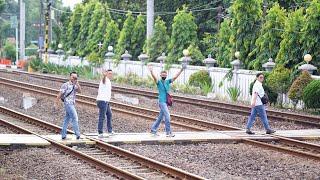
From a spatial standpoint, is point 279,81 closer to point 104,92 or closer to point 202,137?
point 202,137

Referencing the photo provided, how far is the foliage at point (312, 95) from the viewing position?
2631 centimetres

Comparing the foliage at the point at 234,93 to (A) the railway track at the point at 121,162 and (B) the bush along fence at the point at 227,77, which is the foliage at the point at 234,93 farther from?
(A) the railway track at the point at 121,162

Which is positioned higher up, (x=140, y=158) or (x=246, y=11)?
(x=246, y=11)

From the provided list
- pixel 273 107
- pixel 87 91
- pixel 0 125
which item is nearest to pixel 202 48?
pixel 87 91

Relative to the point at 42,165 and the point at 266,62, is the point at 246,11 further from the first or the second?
the point at 42,165

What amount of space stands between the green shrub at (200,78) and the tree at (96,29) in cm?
2028

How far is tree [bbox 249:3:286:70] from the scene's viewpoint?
3294 centimetres

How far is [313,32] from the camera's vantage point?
29578 millimetres

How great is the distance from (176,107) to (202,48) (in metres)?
20.7

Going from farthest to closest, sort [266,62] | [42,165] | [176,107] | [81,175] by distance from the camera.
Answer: [266,62] < [176,107] < [42,165] < [81,175]

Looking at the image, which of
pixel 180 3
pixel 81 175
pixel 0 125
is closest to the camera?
pixel 81 175

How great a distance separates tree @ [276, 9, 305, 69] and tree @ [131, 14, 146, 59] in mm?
22069

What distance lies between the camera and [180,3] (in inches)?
2544

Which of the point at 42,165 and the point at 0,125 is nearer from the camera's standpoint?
the point at 42,165
